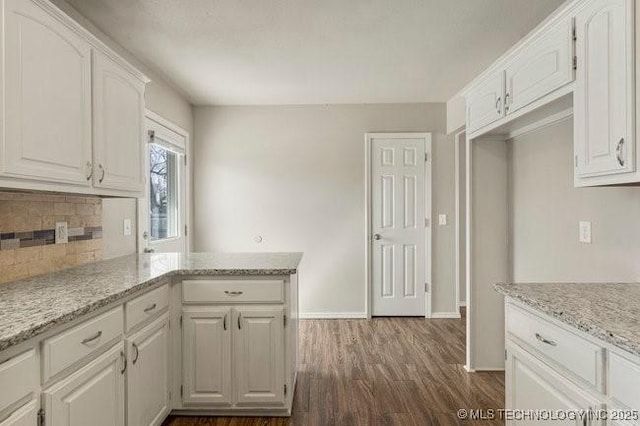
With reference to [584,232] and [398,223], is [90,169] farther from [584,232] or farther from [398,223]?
[398,223]

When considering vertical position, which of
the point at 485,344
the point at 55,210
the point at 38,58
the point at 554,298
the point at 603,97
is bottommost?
the point at 485,344

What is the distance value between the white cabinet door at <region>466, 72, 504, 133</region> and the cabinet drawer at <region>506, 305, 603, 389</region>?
1.32 meters

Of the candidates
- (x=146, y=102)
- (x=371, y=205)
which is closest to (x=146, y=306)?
(x=146, y=102)

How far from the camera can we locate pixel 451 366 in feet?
9.36

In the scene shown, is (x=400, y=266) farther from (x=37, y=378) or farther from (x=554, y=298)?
(x=37, y=378)

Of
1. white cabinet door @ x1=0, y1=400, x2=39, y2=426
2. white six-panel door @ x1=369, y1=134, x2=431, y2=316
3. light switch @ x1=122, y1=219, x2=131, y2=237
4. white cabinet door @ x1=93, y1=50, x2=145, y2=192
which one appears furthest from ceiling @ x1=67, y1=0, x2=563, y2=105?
white cabinet door @ x1=0, y1=400, x2=39, y2=426

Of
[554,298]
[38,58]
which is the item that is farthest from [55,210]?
[554,298]

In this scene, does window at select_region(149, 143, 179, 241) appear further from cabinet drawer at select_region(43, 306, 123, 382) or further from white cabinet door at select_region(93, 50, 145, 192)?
cabinet drawer at select_region(43, 306, 123, 382)

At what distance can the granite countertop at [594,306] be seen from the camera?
1.06 metres

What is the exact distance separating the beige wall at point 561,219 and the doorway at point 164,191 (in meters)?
2.91

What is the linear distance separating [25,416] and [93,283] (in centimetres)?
71

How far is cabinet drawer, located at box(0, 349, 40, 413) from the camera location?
971 millimetres

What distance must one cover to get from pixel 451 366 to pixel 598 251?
4.68ft

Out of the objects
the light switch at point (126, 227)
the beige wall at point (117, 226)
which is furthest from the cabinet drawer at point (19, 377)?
the light switch at point (126, 227)
